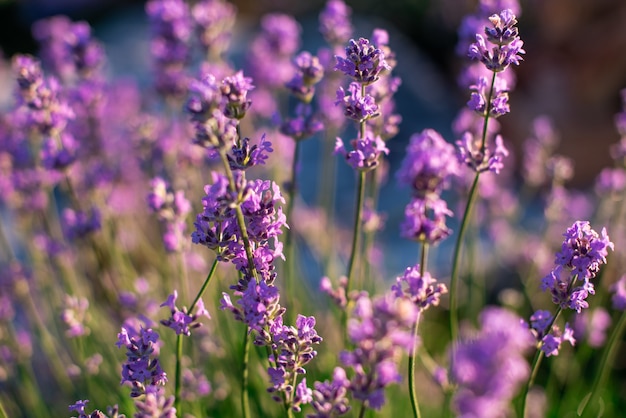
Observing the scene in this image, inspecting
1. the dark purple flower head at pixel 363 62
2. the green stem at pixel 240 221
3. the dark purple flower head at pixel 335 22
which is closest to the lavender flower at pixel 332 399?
the green stem at pixel 240 221

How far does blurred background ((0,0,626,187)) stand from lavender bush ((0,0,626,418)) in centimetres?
159

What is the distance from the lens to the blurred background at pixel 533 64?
478 cm

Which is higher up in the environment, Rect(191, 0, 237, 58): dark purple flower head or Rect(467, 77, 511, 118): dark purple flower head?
Rect(191, 0, 237, 58): dark purple flower head

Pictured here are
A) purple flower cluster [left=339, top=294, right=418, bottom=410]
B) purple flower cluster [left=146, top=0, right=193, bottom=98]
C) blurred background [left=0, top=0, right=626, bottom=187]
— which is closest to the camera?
purple flower cluster [left=339, top=294, right=418, bottom=410]

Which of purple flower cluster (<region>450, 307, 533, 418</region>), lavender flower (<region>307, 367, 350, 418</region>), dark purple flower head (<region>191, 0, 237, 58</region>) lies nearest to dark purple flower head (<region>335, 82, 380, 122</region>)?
lavender flower (<region>307, 367, 350, 418</region>)

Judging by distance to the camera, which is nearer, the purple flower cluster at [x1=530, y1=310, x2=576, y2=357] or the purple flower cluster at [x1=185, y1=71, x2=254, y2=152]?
the purple flower cluster at [x1=185, y1=71, x2=254, y2=152]

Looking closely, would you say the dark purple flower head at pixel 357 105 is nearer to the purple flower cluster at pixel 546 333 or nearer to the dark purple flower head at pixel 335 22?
the purple flower cluster at pixel 546 333

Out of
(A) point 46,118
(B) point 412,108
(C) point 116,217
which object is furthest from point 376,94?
(B) point 412,108

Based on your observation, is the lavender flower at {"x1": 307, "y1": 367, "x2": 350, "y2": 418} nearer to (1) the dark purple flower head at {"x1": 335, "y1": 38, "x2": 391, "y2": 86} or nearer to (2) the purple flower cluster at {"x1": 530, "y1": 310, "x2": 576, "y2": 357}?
(2) the purple flower cluster at {"x1": 530, "y1": 310, "x2": 576, "y2": 357}

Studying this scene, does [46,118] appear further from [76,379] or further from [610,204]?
[610,204]

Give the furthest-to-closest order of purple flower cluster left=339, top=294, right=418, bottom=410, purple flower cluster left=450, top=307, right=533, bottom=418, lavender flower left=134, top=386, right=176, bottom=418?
lavender flower left=134, top=386, right=176, bottom=418
purple flower cluster left=339, top=294, right=418, bottom=410
purple flower cluster left=450, top=307, right=533, bottom=418

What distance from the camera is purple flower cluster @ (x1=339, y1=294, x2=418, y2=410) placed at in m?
0.93

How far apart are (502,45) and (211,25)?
1335 mm

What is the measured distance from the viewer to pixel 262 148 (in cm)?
124
